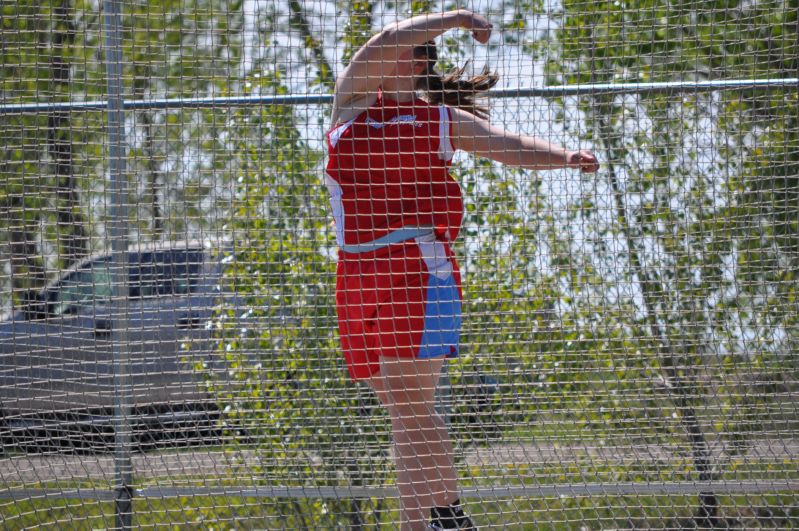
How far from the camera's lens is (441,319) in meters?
2.11

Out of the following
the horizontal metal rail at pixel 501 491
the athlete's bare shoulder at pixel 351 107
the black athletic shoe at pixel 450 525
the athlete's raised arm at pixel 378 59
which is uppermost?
the athlete's raised arm at pixel 378 59

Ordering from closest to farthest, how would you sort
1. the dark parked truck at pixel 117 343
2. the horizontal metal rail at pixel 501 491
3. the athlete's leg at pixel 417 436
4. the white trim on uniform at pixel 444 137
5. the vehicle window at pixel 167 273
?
1. the athlete's leg at pixel 417 436
2. the white trim on uniform at pixel 444 137
3. the horizontal metal rail at pixel 501 491
4. the dark parked truck at pixel 117 343
5. the vehicle window at pixel 167 273

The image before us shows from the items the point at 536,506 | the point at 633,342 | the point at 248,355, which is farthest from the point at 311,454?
the point at 633,342

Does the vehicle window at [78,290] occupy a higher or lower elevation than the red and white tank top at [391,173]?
lower

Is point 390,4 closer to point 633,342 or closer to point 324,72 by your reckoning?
point 324,72

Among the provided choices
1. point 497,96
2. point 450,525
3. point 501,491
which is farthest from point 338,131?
point 501,491

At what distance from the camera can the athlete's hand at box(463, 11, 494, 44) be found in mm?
1939

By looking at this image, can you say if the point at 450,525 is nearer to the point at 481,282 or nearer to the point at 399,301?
the point at 399,301

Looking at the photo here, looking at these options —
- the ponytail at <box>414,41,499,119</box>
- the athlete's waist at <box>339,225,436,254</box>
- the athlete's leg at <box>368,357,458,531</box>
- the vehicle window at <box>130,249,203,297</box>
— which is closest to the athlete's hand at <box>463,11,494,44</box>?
the ponytail at <box>414,41,499,119</box>

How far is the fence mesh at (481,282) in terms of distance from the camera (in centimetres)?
259

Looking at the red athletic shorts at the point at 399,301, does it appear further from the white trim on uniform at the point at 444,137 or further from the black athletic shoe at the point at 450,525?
the black athletic shoe at the point at 450,525

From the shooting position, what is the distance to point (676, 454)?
8.80 feet

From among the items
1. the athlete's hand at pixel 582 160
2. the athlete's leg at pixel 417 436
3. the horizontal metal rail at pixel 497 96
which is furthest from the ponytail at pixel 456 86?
the athlete's leg at pixel 417 436

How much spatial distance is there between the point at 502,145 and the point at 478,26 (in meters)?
0.35
